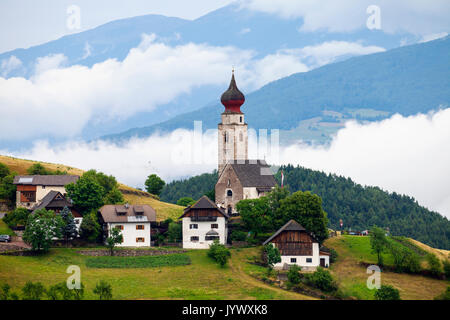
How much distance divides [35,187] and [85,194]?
14363mm

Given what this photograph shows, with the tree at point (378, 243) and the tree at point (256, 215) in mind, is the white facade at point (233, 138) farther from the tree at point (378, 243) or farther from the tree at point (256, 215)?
the tree at point (378, 243)

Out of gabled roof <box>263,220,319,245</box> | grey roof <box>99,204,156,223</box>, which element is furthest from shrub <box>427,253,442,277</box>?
grey roof <box>99,204,156,223</box>

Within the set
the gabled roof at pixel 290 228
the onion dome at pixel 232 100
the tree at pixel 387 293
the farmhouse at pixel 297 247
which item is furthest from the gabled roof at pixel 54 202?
the tree at pixel 387 293

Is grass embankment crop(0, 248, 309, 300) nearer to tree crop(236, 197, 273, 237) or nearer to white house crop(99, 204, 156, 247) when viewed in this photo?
white house crop(99, 204, 156, 247)

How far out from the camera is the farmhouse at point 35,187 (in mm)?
121688

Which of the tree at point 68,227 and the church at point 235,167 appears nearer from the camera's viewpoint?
the tree at point 68,227

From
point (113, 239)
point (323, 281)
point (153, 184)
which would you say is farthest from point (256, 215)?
point (153, 184)

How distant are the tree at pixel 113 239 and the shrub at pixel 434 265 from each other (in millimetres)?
43062

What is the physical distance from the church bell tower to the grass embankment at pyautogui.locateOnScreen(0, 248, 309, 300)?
38.4 metres
